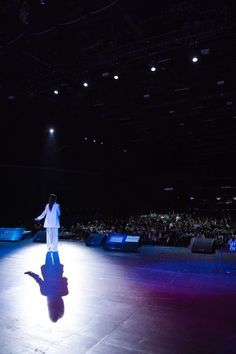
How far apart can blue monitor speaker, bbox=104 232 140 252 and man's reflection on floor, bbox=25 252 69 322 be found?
5.47 ft

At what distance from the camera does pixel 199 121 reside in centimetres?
1455

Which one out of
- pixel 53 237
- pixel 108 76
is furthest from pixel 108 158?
pixel 53 237

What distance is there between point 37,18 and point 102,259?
203 inches

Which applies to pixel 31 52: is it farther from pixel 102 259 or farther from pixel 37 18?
pixel 102 259

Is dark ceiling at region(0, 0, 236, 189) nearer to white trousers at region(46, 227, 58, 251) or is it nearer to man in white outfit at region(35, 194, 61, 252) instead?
man in white outfit at region(35, 194, 61, 252)

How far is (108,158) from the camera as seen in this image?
18.1m

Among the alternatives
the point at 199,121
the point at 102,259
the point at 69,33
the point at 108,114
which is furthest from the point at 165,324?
the point at 199,121

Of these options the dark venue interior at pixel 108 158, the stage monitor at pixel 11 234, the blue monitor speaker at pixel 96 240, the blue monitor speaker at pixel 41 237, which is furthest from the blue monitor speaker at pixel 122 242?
the stage monitor at pixel 11 234

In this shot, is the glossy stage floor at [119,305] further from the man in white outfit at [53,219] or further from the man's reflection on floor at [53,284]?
the man in white outfit at [53,219]

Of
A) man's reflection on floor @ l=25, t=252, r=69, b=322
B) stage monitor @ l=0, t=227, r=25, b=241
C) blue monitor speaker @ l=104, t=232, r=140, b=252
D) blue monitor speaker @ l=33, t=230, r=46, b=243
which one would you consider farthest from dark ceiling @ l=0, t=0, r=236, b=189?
man's reflection on floor @ l=25, t=252, r=69, b=322

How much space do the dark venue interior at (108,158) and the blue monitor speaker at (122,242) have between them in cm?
3

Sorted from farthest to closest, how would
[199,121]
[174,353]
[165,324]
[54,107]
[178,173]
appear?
[178,173], [199,121], [54,107], [165,324], [174,353]

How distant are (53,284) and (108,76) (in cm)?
697

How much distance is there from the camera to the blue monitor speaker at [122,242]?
694 centimetres
